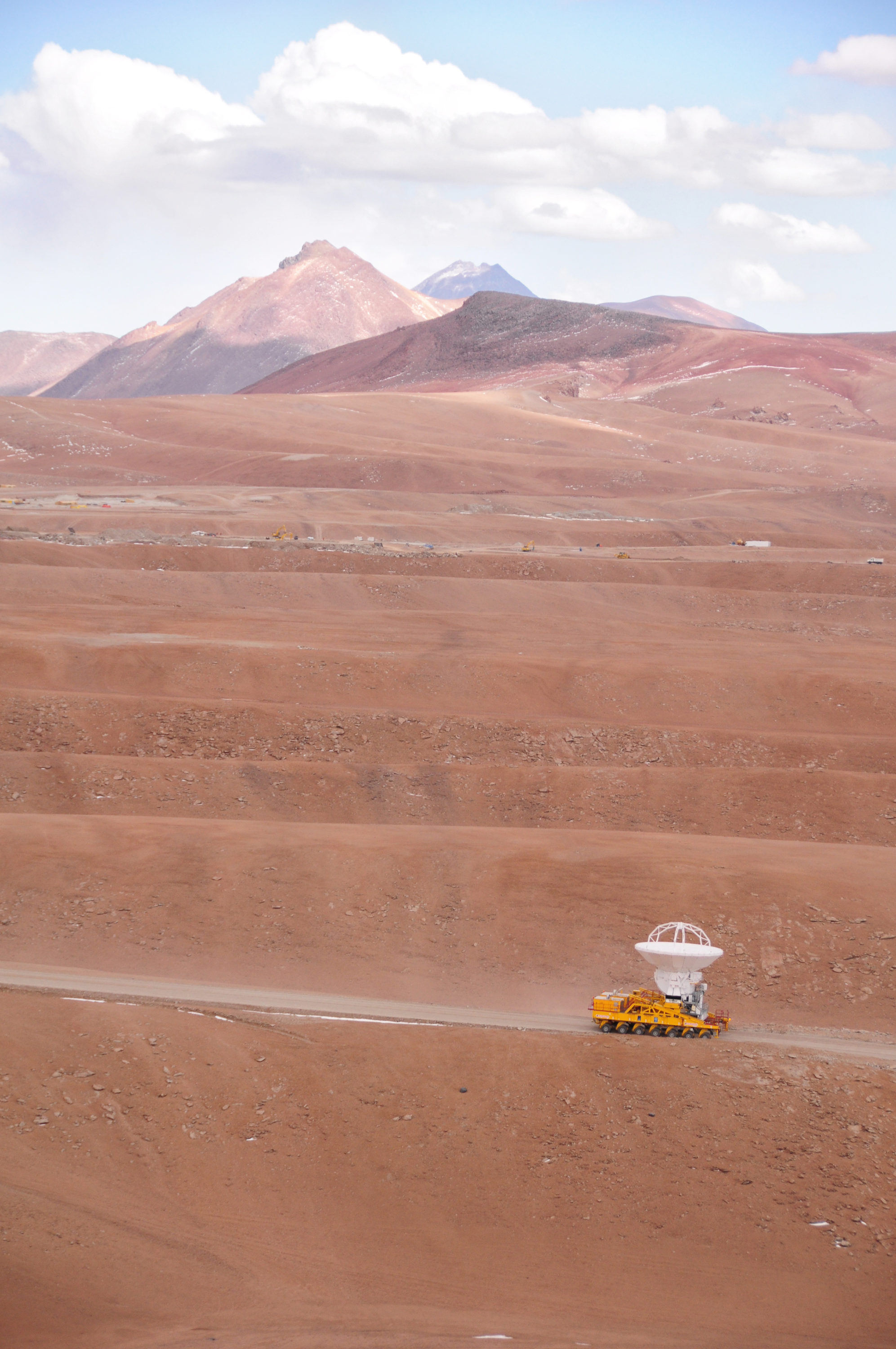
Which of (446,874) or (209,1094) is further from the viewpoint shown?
(446,874)

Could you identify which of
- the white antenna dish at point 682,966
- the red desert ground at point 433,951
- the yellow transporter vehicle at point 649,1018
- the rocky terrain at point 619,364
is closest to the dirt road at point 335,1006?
the red desert ground at point 433,951

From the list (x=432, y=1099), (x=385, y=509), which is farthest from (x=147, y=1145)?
(x=385, y=509)

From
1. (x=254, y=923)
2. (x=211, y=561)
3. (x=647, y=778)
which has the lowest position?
(x=254, y=923)

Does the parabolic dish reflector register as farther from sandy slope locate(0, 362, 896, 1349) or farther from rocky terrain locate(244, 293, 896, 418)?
rocky terrain locate(244, 293, 896, 418)

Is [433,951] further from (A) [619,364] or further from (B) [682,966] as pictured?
(A) [619,364]

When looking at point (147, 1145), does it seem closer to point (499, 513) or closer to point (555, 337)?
point (499, 513)

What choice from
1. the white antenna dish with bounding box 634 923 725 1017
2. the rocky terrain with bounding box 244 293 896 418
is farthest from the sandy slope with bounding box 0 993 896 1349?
the rocky terrain with bounding box 244 293 896 418

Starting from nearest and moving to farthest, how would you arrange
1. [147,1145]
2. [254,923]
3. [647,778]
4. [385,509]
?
1. [147,1145]
2. [254,923]
3. [647,778]
4. [385,509]
